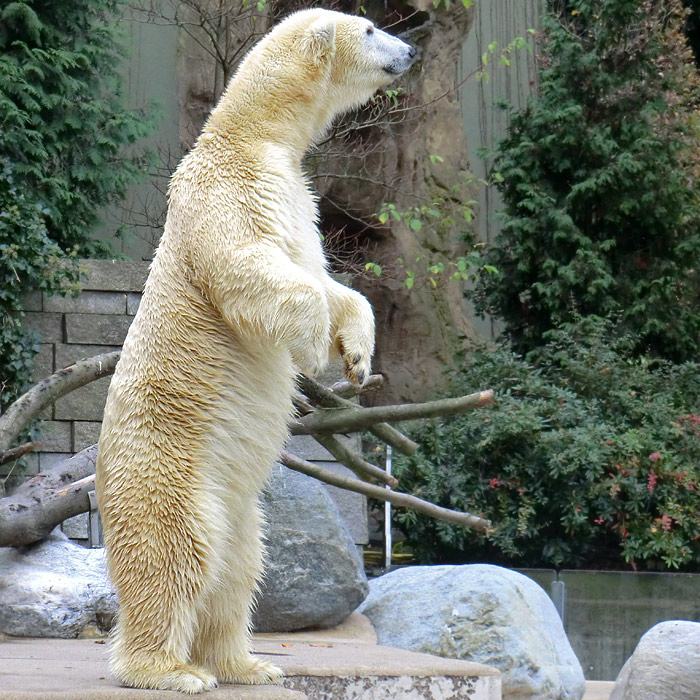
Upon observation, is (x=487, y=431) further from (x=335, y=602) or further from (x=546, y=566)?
(x=335, y=602)

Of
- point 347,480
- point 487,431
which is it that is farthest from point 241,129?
point 487,431

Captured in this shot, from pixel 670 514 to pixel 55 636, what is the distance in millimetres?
4440

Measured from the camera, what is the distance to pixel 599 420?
24.6ft

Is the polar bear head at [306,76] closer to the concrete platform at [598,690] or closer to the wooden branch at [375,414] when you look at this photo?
the wooden branch at [375,414]

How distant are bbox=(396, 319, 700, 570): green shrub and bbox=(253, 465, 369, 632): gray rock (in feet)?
5.94

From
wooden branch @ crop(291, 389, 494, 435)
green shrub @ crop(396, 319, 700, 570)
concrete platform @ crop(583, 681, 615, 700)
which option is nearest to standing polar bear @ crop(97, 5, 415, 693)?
wooden branch @ crop(291, 389, 494, 435)

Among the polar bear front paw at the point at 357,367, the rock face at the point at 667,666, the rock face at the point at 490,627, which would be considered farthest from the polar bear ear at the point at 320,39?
the rock face at the point at 667,666

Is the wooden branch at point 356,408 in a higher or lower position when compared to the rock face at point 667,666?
higher

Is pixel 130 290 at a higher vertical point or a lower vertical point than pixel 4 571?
higher

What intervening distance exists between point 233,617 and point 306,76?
166cm

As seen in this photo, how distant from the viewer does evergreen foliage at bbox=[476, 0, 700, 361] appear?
8641mm

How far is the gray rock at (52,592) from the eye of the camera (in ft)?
14.3

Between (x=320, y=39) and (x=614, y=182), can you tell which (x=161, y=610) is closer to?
(x=320, y=39)

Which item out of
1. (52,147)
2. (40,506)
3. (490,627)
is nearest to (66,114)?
(52,147)
